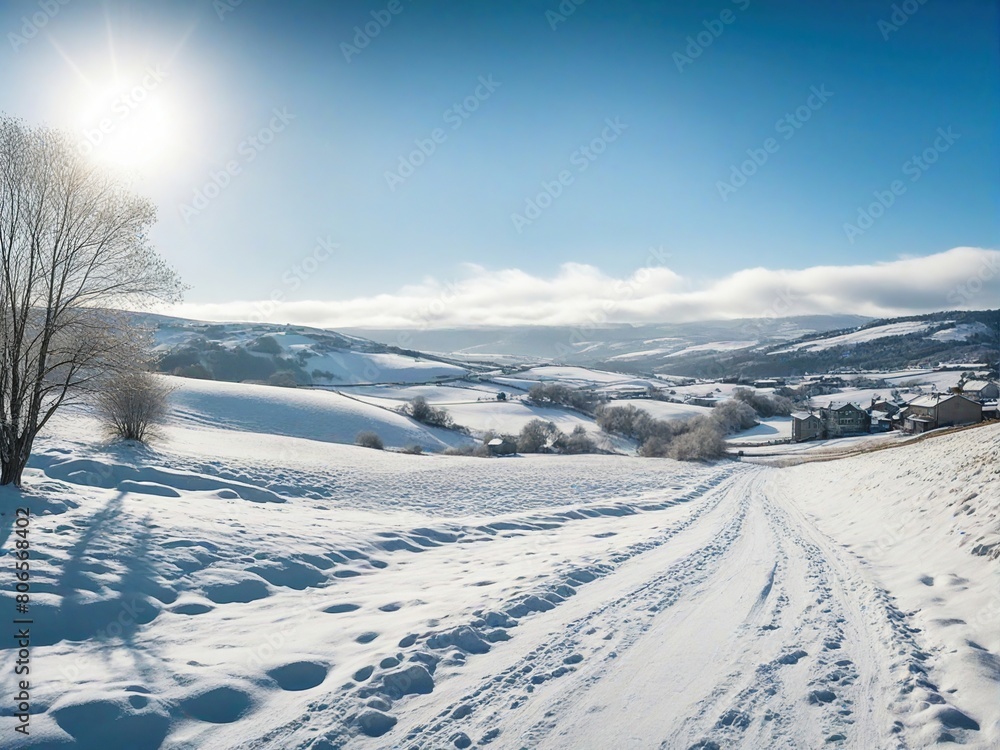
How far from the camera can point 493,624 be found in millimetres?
7336

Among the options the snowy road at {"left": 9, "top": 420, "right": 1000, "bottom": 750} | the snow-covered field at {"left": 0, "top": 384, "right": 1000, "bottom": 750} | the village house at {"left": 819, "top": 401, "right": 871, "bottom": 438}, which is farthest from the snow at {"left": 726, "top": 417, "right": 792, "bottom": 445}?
the snowy road at {"left": 9, "top": 420, "right": 1000, "bottom": 750}

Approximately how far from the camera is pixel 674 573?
32.1 feet

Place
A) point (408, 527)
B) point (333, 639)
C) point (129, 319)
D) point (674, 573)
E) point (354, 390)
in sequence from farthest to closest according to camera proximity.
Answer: point (354, 390)
point (408, 527)
point (129, 319)
point (674, 573)
point (333, 639)

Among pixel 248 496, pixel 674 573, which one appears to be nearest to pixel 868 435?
pixel 674 573

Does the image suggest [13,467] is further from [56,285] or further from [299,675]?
[299,675]

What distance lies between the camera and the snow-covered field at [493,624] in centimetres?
504

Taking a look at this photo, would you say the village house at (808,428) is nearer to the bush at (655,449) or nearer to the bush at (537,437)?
the bush at (655,449)

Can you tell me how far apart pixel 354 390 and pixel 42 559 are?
9462 centimetres

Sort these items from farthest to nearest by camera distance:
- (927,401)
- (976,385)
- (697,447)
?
(976,385) → (927,401) → (697,447)

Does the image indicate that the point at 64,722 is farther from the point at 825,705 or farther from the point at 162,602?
the point at 825,705

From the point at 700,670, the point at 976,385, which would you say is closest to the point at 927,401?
the point at 976,385

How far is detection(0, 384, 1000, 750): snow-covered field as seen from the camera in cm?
504

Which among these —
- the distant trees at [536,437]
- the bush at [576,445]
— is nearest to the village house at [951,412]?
the bush at [576,445]

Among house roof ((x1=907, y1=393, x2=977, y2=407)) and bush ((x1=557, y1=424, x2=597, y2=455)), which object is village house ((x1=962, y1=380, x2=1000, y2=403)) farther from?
bush ((x1=557, y1=424, x2=597, y2=455))
